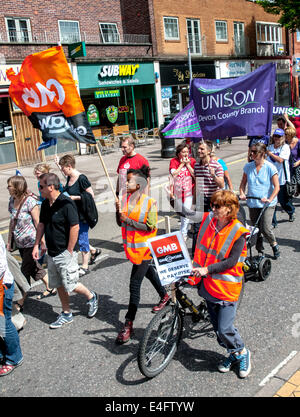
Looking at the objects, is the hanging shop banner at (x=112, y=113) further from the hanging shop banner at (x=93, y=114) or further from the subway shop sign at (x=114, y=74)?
the subway shop sign at (x=114, y=74)

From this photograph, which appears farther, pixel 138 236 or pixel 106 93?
pixel 106 93

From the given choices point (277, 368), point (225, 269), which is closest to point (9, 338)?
point (225, 269)

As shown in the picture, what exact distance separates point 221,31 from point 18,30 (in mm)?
16898

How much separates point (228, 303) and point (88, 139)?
303 cm

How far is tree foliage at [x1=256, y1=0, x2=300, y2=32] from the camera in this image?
93.6 feet

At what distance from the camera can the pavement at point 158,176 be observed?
353 centimetres

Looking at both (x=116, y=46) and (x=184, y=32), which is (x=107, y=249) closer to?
(x=116, y=46)

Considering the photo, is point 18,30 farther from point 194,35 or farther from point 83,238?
point 83,238

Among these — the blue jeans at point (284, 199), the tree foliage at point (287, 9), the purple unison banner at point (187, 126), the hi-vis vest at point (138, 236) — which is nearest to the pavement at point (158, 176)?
the hi-vis vest at point (138, 236)

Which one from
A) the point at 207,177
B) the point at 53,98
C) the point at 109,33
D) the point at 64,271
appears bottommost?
the point at 64,271

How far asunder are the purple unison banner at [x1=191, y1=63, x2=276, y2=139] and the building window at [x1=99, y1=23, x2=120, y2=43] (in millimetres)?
18389

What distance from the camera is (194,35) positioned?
28047 mm

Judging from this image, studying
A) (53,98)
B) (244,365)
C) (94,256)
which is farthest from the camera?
(94,256)

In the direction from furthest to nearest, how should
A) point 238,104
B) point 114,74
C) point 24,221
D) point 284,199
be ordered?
1. point 114,74
2. point 284,199
3. point 238,104
4. point 24,221
